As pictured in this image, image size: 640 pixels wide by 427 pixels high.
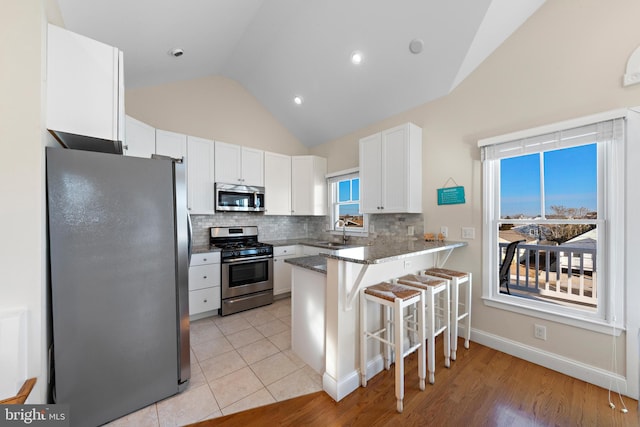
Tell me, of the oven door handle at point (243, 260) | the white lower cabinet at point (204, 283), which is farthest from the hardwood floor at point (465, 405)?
the oven door handle at point (243, 260)

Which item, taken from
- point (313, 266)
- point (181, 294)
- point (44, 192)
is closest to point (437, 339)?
point (313, 266)

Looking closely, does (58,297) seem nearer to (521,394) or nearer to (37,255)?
(37,255)

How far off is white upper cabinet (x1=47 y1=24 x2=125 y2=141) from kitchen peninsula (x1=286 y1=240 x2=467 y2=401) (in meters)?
1.70

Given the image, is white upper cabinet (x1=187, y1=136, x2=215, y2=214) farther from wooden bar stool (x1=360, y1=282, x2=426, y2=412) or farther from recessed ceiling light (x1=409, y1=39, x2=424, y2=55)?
recessed ceiling light (x1=409, y1=39, x2=424, y2=55)

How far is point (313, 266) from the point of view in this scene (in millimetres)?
2041

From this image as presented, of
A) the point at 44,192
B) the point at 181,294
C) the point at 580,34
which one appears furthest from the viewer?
the point at 580,34

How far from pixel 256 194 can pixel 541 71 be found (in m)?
3.67

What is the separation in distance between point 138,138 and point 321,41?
8.12 ft

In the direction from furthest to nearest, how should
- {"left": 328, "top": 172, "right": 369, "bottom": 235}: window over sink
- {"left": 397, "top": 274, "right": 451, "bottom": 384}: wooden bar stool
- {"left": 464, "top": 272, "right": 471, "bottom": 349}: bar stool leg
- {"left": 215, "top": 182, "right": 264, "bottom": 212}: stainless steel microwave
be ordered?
{"left": 328, "top": 172, "right": 369, "bottom": 235}: window over sink → {"left": 215, "top": 182, "right": 264, "bottom": 212}: stainless steel microwave → {"left": 464, "top": 272, "right": 471, "bottom": 349}: bar stool leg → {"left": 397, "top": 274, "right": 451, "bottom": 384}: wooden bar stool

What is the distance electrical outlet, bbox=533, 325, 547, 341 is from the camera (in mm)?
2150

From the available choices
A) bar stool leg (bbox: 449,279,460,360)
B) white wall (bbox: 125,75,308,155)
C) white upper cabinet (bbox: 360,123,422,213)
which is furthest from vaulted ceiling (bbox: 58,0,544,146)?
bar stool leg (bbox: 449,279,460,360)

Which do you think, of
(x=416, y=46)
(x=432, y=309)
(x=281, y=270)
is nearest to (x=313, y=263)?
(x=432, y=309)

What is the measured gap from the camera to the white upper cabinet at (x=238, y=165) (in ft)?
11.9

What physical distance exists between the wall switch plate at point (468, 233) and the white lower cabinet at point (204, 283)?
306 centimetres
